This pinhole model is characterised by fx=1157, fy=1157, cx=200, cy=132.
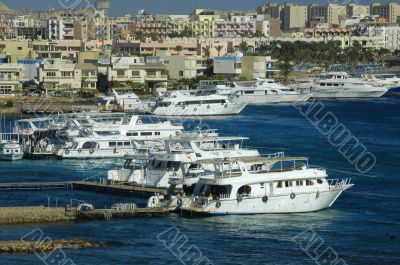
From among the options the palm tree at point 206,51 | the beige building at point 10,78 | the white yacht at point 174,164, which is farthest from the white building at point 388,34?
the white yacht at point 174,164

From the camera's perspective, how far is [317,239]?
51.0 ft

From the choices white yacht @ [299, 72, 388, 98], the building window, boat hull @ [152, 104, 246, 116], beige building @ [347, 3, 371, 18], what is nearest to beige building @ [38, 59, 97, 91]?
boat hull @ [152, 104, 246, 116]

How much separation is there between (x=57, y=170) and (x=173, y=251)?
27.4ft

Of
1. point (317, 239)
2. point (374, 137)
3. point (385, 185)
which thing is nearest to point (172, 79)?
point (374, 137)

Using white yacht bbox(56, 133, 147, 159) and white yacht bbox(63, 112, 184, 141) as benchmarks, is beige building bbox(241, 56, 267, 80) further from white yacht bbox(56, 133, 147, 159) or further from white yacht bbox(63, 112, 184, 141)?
white yacht bbox(56, 133, 147, 159)

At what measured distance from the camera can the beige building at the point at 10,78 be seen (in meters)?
41.2

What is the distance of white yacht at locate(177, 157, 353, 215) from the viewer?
17.0 meters

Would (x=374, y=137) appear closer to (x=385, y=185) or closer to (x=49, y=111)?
(x=385, y=185)

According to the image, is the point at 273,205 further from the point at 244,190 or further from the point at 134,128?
the point at 134,128

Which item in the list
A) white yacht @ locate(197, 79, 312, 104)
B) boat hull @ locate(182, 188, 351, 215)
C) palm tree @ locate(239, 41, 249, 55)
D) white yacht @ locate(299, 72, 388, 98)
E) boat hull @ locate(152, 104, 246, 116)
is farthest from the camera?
palm tree @ locate(239, 41, 249, 55)

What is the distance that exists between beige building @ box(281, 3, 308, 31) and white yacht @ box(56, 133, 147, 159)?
91.4 meters

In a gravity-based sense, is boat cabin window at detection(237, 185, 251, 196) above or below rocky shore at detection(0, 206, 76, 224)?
above

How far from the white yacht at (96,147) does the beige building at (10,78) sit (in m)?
16.5

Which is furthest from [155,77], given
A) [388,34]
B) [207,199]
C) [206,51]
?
[388,34]
